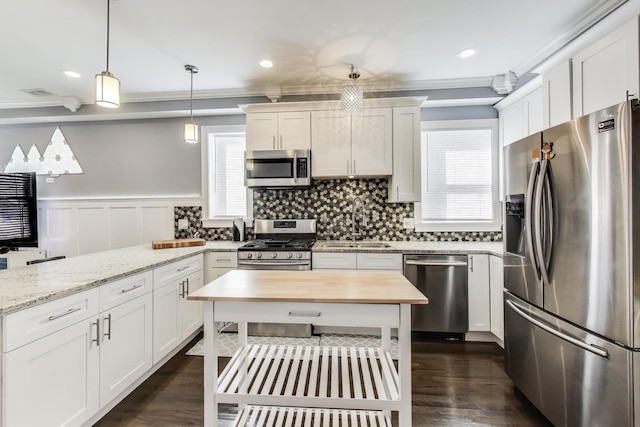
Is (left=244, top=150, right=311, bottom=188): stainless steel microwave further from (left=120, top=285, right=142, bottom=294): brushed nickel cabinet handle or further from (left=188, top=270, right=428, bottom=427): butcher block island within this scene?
(left=188, top=270, right=428, bottom=427): butcher block island

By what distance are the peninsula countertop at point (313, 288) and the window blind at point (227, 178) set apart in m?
1.98

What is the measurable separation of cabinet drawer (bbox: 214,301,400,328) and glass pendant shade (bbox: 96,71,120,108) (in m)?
1.39

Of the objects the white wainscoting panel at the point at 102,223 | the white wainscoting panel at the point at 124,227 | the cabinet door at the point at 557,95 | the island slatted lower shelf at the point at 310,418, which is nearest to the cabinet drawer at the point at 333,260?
the island slatted lower shelf at the point at 310,418

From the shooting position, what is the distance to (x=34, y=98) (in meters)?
3.53

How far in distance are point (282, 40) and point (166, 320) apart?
252 centimetres

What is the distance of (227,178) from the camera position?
3.76 m

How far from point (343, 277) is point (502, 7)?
7.09 ft

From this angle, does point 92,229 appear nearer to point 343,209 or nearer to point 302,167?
point 302,167

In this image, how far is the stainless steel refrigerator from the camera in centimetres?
129

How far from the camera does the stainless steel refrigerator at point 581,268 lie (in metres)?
1.29

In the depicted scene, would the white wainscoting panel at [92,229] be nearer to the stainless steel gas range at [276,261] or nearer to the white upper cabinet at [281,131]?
the stainless steel gas range at [276,261]

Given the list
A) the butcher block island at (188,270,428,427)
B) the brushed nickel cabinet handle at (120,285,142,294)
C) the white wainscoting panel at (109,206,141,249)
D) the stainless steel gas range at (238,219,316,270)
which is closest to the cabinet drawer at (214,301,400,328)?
the butcher block island at (188,270,428,427)

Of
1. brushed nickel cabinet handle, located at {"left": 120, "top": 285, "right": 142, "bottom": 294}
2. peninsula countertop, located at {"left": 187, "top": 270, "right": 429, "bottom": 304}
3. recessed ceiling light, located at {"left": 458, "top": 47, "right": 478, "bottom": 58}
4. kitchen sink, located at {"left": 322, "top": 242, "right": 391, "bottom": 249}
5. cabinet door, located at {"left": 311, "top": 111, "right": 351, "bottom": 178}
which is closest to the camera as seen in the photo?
peninsula countertop, located at {"left": 187, "top": 270, "right": 429, "bottom": 304}

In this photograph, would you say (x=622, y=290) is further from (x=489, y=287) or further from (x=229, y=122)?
(x=229, y=122)
